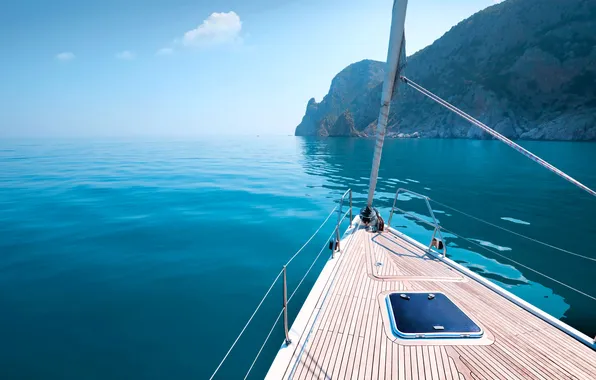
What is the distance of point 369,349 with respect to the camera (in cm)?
435

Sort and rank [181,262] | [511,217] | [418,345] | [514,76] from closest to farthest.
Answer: [418,345], [181,262], [511,217], [514,76]

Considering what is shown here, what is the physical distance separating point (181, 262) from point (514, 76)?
480 ft

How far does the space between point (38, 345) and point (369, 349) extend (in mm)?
7478

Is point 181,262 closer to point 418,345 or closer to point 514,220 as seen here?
point 418,345

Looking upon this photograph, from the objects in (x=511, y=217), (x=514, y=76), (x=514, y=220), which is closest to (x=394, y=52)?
(x=514, y=220)

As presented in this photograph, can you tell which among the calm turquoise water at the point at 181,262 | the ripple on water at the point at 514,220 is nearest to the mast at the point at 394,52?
the calm turquoise water at the point at 181,262

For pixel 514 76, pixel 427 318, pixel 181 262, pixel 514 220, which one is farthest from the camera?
pixel 514 76

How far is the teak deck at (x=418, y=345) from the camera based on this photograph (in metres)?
3.95

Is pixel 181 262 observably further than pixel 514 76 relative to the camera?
No

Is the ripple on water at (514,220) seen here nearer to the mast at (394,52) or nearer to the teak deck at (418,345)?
the teak deck at (418,345)

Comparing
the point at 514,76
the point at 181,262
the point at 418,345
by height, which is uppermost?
the point at 514,76

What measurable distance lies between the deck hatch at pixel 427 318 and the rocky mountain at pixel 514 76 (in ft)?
376

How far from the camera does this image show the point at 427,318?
5004 millimetres

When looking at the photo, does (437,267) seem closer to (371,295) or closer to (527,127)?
(371,295)
